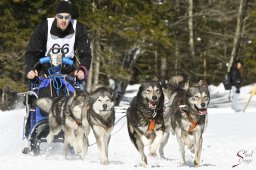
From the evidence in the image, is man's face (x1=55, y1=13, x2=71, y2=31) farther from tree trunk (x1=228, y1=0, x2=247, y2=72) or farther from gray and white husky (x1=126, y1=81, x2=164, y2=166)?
tree trunk (x1=228, y1=0, x2=247, y2=72)

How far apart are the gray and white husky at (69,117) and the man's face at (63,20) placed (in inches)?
37.7

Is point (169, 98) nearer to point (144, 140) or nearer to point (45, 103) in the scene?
point (144, 140)

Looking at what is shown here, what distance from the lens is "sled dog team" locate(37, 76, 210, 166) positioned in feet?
21.6

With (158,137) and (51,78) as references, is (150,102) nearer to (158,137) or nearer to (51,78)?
(158,137)

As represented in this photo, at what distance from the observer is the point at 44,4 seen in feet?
64.4

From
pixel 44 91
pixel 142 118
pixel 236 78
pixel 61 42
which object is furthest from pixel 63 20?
pixel 236 78

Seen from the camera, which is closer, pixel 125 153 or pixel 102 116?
pixel 102 116

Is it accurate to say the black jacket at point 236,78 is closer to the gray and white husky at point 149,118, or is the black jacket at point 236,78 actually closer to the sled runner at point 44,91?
the sled runner at point 44,91

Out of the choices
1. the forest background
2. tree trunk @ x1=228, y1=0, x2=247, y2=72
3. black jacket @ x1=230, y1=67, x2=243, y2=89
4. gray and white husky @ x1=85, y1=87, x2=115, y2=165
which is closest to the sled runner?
gray and white husky @ x1=85, y1=87, x2=115, y2=165

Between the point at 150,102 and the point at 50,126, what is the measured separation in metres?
1.57

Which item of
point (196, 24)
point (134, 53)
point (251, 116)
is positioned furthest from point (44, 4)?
point (196, 24)

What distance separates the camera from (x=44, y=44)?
7793 mm

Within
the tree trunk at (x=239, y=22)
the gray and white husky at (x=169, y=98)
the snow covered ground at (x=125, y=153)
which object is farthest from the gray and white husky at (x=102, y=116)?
the tree trunk at (x=239, y=22)

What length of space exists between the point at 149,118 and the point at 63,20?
1900 millimetres
